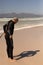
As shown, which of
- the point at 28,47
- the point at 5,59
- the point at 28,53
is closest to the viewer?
the point at 5,59

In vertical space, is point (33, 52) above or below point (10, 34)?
below

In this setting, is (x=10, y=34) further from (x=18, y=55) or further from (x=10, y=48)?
(x=18, y=55)

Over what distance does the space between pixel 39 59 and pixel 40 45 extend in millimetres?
2411

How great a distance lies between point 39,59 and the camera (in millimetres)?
8000

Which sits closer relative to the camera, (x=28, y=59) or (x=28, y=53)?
(x=28, y=59)

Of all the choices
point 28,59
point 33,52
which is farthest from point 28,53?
point 28,59

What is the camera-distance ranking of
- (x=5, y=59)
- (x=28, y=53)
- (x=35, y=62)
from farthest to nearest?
(x=28, y=53) → (x=5, y=59) → (x=35, y=62)

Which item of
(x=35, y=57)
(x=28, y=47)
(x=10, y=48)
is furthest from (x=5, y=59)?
(x=28, y=47)

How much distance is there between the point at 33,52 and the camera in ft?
29.9

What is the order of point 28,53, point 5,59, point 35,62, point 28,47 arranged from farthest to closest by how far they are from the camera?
point 28,47 < point 28,53 < point 5,59 < point 35,62

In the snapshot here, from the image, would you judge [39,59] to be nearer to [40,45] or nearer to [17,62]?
[17,62]

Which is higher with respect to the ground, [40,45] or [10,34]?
[10,34]

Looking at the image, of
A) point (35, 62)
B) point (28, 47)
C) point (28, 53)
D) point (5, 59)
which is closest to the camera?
point (35, 62)

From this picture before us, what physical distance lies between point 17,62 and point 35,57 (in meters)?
0.76
